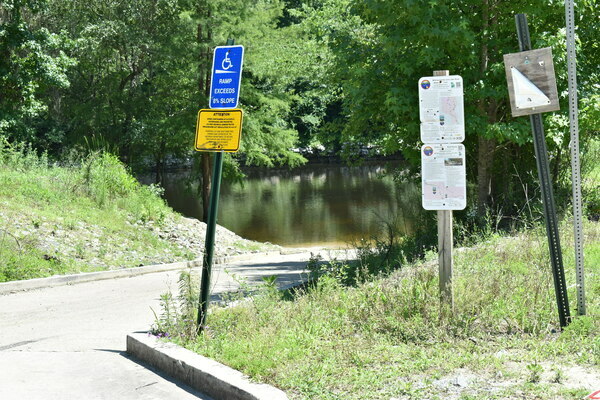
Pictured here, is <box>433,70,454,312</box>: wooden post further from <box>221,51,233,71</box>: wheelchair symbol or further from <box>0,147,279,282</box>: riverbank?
<box>0,147,279,282</box>: riverbank

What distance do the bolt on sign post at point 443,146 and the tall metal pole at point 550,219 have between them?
69cm

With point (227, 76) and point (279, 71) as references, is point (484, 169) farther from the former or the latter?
point (279, 71)

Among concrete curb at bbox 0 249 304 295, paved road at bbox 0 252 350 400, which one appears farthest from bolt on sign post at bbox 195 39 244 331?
concrete curb at bbox 0 249 304 295

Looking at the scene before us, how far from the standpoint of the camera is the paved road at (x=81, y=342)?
6301 millimetres

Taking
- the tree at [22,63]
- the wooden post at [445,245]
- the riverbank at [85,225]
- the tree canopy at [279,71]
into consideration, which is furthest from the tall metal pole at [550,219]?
the tree at [22,63]

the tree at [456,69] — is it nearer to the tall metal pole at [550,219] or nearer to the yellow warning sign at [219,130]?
the tall metal pole at [550,219]

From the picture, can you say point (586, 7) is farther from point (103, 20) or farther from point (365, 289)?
point (103, 20)

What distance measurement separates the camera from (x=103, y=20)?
3116 cm

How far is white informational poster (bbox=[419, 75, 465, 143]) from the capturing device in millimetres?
6977

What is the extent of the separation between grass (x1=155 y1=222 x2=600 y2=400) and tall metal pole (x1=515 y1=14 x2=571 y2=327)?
184 mm

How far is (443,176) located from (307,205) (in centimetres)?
3490

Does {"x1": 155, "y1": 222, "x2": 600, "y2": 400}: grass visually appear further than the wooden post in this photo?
No

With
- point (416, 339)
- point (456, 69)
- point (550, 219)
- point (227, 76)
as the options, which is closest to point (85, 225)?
point (456, 69)

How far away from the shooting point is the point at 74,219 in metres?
17.6
